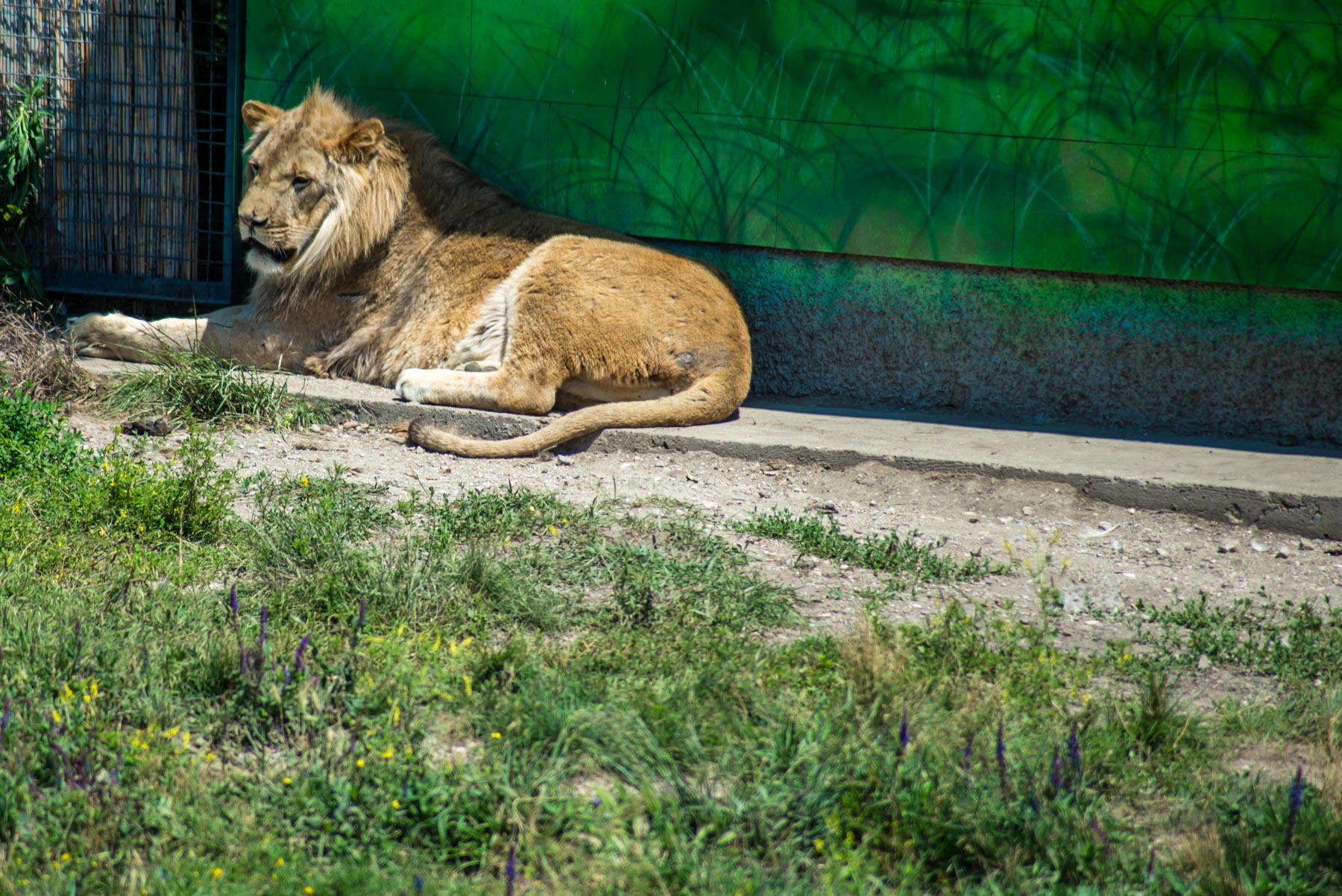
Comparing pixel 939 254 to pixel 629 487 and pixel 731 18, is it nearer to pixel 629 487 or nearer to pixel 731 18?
pixel 731 18

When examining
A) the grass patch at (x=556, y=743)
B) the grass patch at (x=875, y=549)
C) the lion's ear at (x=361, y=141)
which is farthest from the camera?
the lion's ear at (x=361, y=141)

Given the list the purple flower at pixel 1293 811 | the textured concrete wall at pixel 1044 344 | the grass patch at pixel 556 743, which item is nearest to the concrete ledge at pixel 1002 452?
the textured concrete wall at pixel 1044 344

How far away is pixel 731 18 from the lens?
20.2ft

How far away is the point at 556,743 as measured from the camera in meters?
2.59

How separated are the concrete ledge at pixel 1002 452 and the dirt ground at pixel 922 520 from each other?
2.1 inches

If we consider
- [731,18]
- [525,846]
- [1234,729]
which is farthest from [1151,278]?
[525,846]

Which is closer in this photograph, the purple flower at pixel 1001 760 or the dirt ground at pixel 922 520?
the purple flower at pixel 1001 760

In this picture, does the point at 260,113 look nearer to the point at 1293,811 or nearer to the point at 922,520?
the point at 922,520

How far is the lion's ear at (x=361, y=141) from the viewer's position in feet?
19.9

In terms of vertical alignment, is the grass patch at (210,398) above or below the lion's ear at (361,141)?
below

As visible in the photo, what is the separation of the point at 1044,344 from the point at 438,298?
3.14 metres

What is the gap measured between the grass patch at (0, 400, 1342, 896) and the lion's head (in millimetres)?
2729

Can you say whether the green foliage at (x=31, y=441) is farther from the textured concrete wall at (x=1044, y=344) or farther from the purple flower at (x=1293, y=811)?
the purple flower at (x=1293, y=811)

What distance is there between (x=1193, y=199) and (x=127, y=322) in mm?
5446
